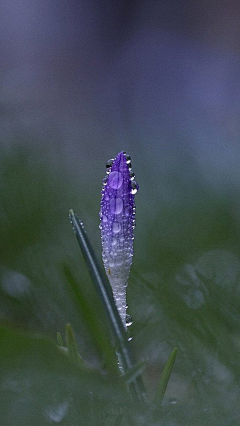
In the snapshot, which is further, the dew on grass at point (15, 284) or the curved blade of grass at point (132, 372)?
the dew on grass at point (15, 284)

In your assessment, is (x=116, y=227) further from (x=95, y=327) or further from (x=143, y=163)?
(x=143, y=163)

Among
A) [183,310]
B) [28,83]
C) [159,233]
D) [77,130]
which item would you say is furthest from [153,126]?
[183,310]

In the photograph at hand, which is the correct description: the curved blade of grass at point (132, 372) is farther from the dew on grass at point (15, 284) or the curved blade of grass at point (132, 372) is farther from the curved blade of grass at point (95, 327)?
the dew on grass at point (15, 284)

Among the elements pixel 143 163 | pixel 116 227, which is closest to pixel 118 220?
pixel 116 227

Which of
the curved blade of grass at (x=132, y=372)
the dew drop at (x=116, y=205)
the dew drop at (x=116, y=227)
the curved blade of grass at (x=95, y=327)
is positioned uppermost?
the dew drop at (x=116, y=205)

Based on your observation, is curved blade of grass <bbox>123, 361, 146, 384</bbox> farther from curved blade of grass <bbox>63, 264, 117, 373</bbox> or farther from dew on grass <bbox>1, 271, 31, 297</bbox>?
dew on grass <bbox>1, 271, 31, 297</bbox>

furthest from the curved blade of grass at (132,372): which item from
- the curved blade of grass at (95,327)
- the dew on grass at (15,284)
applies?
the dew on grass at (15,284)

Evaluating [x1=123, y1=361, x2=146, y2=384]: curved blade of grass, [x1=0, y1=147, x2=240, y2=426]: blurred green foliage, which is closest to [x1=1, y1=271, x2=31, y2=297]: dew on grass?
[x1=0, y1=147, x2=240, y2=426]: blurred green foliage

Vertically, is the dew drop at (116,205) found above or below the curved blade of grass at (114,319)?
above
